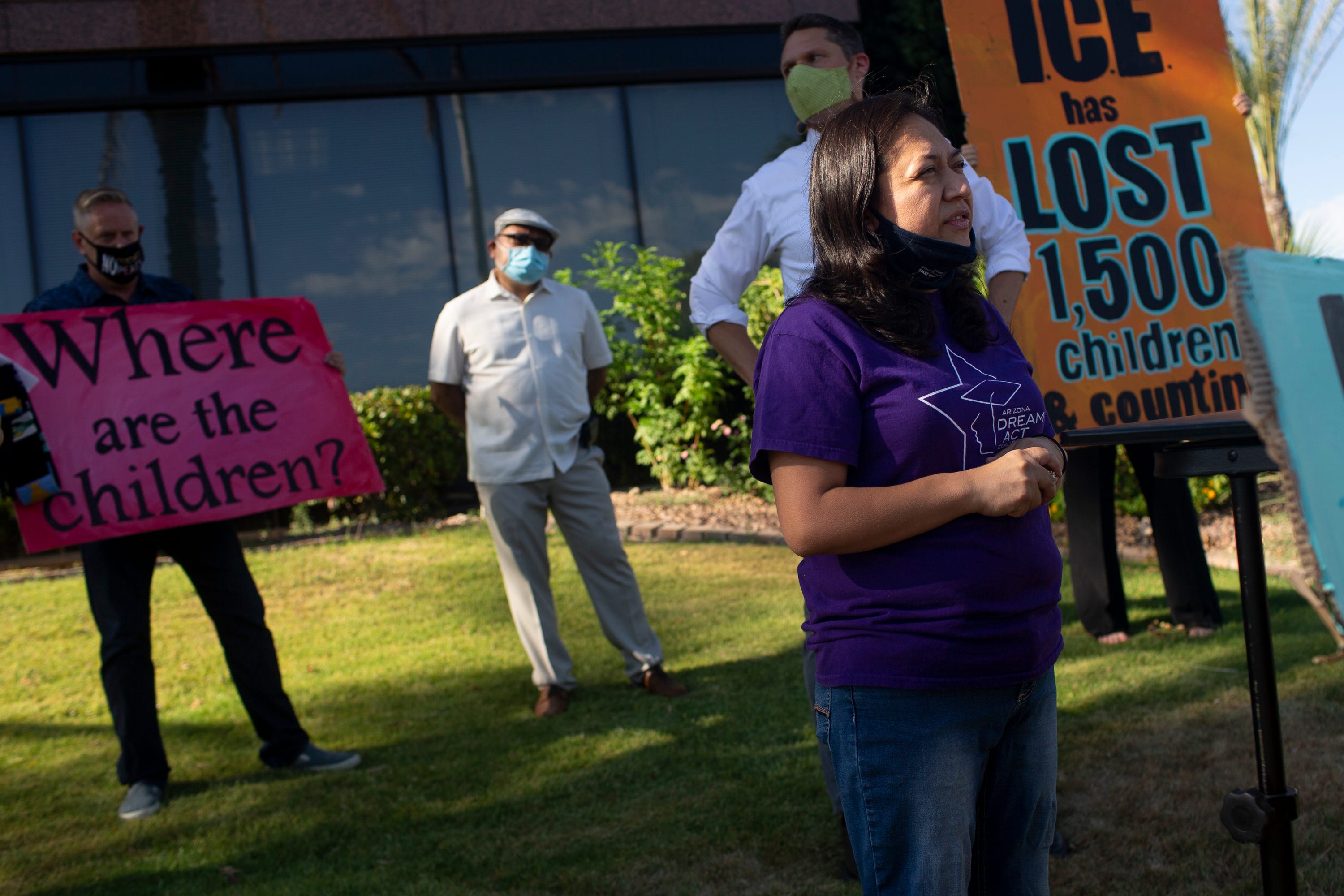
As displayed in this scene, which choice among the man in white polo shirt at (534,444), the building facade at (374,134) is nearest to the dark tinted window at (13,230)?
the building facade at (374,134)

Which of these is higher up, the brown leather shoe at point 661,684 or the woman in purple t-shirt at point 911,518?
the woman in purple t-shirt at point 911,518

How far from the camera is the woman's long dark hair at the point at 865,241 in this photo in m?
1.68

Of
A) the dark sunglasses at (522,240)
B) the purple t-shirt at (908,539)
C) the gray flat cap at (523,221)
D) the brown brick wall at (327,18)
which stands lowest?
the purple t-shirt at (908,539)

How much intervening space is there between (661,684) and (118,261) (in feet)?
9.22

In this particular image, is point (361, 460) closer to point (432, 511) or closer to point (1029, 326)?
point (1029, 326)

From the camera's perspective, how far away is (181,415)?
424 centimetres

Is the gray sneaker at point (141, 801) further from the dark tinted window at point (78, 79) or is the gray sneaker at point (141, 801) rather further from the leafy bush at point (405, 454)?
the dark tinted window at point (78, 79)

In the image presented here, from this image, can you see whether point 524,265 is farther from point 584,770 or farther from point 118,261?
point 584,770

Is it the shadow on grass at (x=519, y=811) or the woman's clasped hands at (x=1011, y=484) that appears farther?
the shadow on grass at (x=519, y=811)

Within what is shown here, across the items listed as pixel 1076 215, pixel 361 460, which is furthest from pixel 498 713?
pixel 1076 215

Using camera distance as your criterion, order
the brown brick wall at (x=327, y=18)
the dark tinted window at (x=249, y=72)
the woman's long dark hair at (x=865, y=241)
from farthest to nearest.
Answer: the dark tinted window at (x=249, y=72) → the brown brick wall at (x=327, y=18) → the woman's long dark hair at (x=865, y=241)

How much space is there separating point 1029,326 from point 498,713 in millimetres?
2784

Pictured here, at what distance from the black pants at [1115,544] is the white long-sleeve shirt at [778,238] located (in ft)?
6.67

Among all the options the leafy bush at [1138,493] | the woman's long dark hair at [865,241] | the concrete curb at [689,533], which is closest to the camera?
the woman's long dark hair at [865,241]
